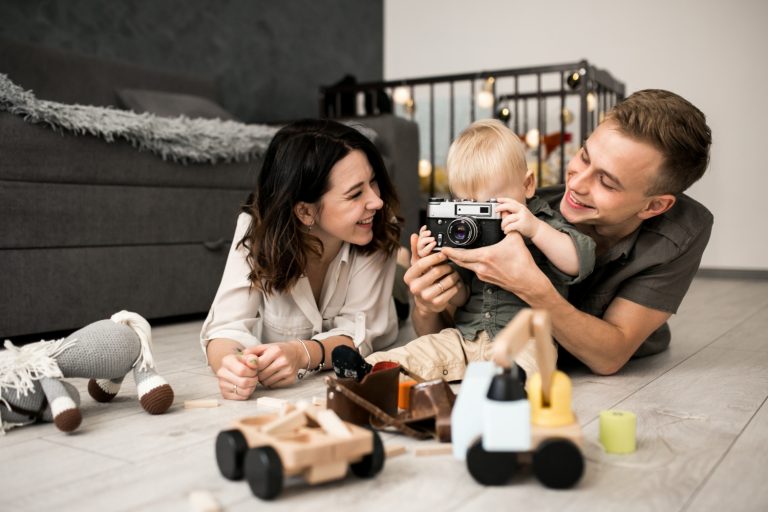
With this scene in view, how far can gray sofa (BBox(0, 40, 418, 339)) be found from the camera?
1.67 metres

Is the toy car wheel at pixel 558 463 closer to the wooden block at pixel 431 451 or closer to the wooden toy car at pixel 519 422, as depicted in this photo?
the wooden toy car at pixel 519 422

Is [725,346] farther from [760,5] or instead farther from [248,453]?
[760,5]

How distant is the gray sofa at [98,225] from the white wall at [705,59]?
7.92 feet

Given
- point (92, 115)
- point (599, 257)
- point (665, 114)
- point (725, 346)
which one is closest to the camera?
point (665, 114)

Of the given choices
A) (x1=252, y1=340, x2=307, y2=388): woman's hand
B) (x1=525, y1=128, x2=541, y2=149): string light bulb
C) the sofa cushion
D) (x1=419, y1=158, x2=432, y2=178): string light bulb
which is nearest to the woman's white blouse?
(x1=252, y1=340, x2=307, y2=388): woman's hand

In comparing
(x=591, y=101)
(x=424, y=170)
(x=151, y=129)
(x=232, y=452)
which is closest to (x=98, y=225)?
(x=151, y=129)

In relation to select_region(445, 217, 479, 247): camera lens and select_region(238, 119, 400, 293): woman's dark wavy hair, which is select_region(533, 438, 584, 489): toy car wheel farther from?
select_region(238, 119, 400, 293): woman's dark wavy hair

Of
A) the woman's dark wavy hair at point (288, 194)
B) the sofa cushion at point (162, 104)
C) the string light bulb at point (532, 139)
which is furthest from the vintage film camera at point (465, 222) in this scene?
the string light bulb at point (532, 139)

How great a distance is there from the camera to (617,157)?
3.76ft

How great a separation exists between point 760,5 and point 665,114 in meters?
2.82

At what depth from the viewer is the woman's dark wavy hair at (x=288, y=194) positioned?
133 centimetres

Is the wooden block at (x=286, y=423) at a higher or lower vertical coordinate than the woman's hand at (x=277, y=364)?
higher

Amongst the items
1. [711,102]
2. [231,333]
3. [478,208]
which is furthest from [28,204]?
[711,102]

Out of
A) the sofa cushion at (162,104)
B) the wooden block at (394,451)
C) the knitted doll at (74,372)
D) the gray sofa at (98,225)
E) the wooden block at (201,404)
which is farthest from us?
the sofa cushion at (162,104)
